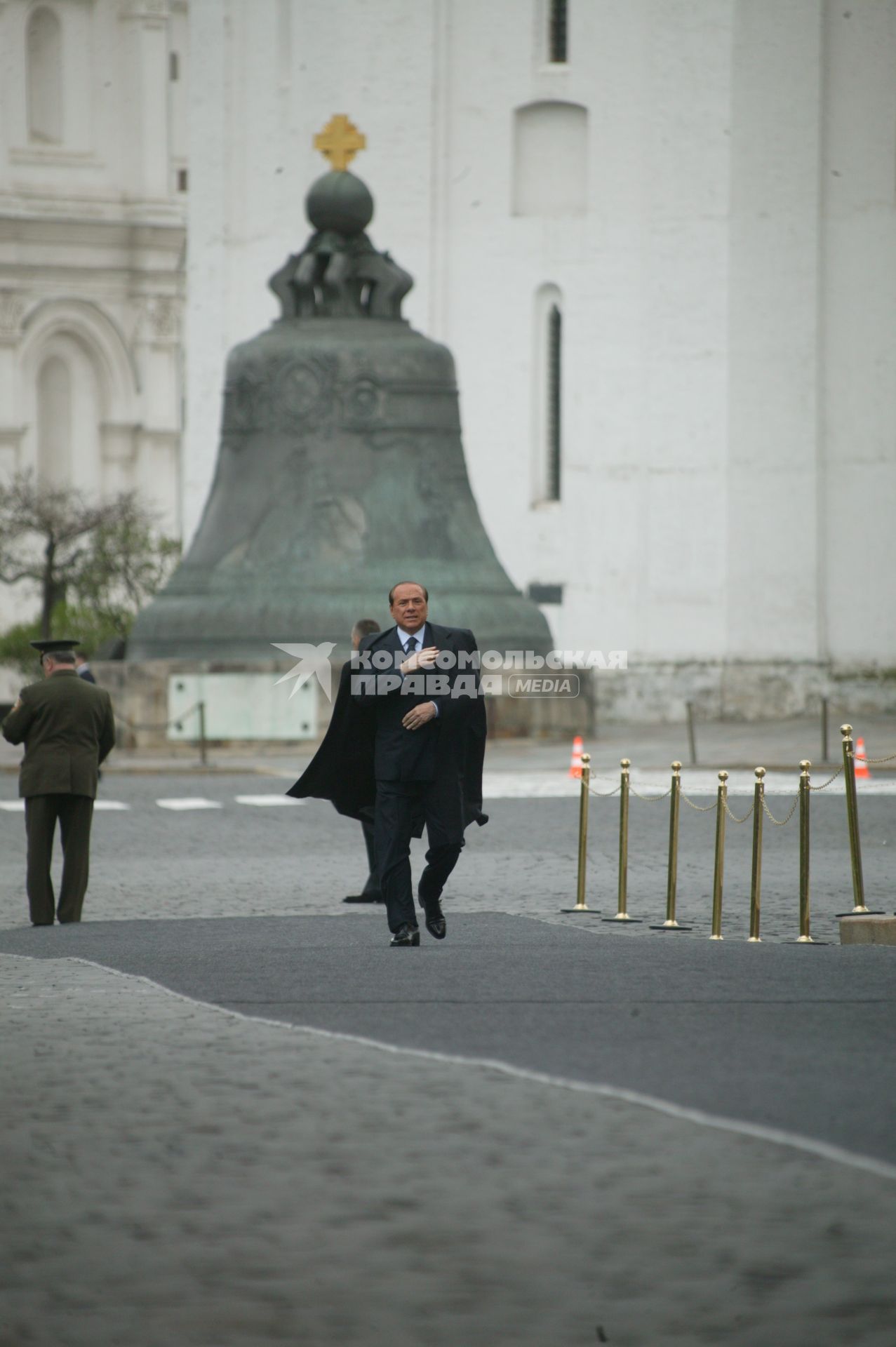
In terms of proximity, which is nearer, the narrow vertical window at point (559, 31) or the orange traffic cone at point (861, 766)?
the orange traffic cone at point (861, 766)

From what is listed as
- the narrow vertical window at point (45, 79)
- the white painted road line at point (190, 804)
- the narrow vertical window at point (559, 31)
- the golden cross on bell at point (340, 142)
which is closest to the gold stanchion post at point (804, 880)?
the white painted road line at point (190, 804)

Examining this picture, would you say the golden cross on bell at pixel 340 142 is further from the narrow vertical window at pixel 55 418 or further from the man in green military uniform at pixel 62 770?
the narrow vertical window at pixel 55 418

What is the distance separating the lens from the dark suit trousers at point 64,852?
39.4ft

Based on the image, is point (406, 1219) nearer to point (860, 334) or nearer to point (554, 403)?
point (860, 334)

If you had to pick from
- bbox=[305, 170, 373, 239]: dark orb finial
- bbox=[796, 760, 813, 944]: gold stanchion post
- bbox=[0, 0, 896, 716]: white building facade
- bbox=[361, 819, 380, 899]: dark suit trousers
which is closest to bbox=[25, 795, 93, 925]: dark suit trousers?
bbox=[361, 819, 380, 899]: dark suit trousers

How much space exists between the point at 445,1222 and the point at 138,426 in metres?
66.4

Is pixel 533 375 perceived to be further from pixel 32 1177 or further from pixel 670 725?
pixel 32 1177

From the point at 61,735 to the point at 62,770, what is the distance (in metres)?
0.21

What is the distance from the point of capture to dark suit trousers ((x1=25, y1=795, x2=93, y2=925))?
12.0 metres

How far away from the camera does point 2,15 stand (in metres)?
67.1

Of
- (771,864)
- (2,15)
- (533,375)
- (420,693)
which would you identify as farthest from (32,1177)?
(2,15)

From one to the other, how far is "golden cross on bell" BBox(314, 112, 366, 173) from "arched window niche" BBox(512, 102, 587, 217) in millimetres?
10507

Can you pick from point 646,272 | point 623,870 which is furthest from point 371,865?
point 646,272
